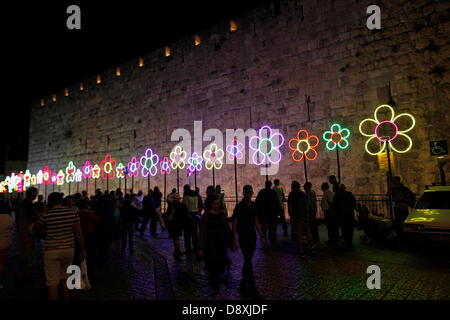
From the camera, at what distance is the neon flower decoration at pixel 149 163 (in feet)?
59.6

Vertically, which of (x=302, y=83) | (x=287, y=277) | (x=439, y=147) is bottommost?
(x=287, y=277)

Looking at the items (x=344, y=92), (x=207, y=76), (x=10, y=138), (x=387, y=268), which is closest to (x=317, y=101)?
(x=344, y=92)

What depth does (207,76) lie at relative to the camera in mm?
16312

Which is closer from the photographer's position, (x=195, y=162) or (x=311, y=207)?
(x=311, y=207)

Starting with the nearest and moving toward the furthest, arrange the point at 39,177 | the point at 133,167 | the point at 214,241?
the point at 214,241, the point at 133,167, the point at 39,177

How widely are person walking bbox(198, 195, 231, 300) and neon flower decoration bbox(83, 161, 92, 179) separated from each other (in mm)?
20690

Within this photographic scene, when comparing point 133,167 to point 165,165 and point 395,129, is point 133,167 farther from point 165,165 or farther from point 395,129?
point 395,129

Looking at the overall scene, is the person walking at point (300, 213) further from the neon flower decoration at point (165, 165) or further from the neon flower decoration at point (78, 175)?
the neon flower decoration at point (78, 175)

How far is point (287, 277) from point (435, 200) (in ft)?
15.0

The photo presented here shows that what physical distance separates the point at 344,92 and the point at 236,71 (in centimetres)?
564

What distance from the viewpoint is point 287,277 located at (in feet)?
17.1

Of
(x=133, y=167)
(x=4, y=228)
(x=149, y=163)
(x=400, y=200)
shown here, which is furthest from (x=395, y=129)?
(x=133, y=167)

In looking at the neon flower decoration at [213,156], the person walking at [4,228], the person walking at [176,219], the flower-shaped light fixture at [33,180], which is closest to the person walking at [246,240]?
the person walking at [176,219]

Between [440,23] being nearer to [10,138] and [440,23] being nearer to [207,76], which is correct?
[207,76]
